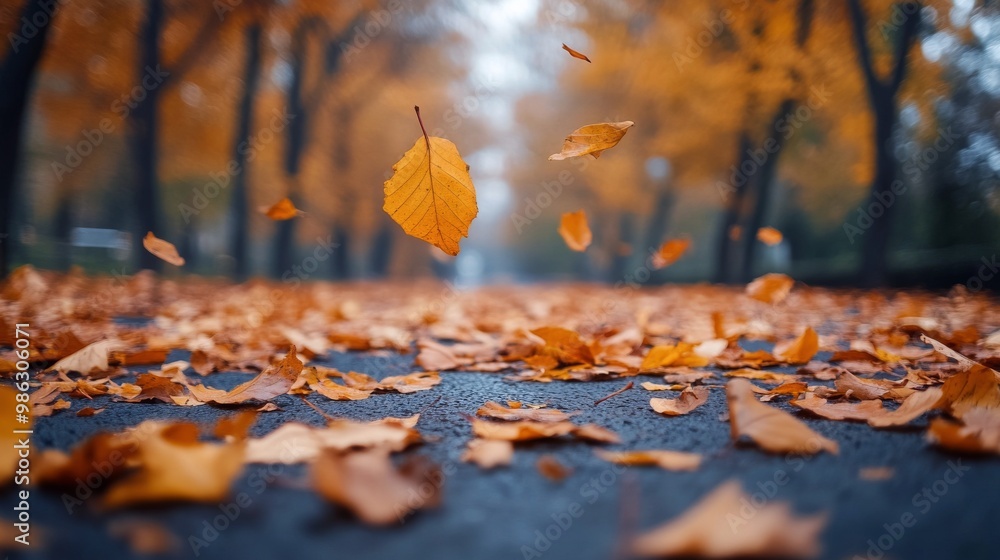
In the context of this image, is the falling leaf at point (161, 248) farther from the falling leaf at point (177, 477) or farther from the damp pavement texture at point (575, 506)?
the falling leaf at point (177, 477)

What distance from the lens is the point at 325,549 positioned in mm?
735

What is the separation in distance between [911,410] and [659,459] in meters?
0.61

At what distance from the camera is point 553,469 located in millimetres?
978

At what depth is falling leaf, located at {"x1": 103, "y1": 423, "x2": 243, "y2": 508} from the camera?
0.80 metres

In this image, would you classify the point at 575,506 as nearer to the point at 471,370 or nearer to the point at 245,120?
the point at 471,370

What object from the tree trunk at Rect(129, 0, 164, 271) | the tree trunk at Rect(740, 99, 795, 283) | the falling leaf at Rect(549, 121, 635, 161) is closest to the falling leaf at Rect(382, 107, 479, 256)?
the falling leaf at Rect(549, 121, 635, 161)

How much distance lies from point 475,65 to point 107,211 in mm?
13967

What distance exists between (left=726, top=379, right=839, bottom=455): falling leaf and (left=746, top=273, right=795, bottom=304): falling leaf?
4.98 feet

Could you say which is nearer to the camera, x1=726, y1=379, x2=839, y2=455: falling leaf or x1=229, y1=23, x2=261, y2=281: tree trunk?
x1=726, y1=379, x2=839, y2=455: falling leaf

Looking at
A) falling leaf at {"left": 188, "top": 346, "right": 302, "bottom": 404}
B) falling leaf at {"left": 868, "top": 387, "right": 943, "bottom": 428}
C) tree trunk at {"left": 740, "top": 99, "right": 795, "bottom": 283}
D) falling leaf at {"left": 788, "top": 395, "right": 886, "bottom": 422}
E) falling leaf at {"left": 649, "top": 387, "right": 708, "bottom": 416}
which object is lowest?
falling leaf at {"left": 188, "top": 346, "right": 302, "bottom": 404}

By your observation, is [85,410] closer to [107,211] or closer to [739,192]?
[739,192]

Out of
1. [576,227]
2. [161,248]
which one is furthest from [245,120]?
[576,227]

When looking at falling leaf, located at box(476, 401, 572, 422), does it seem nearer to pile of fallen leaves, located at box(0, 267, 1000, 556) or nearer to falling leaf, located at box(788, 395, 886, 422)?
pile of fallen leaves, located at box(0, 267, 1000, 556)

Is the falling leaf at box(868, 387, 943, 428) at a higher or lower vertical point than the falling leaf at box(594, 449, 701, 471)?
higher
